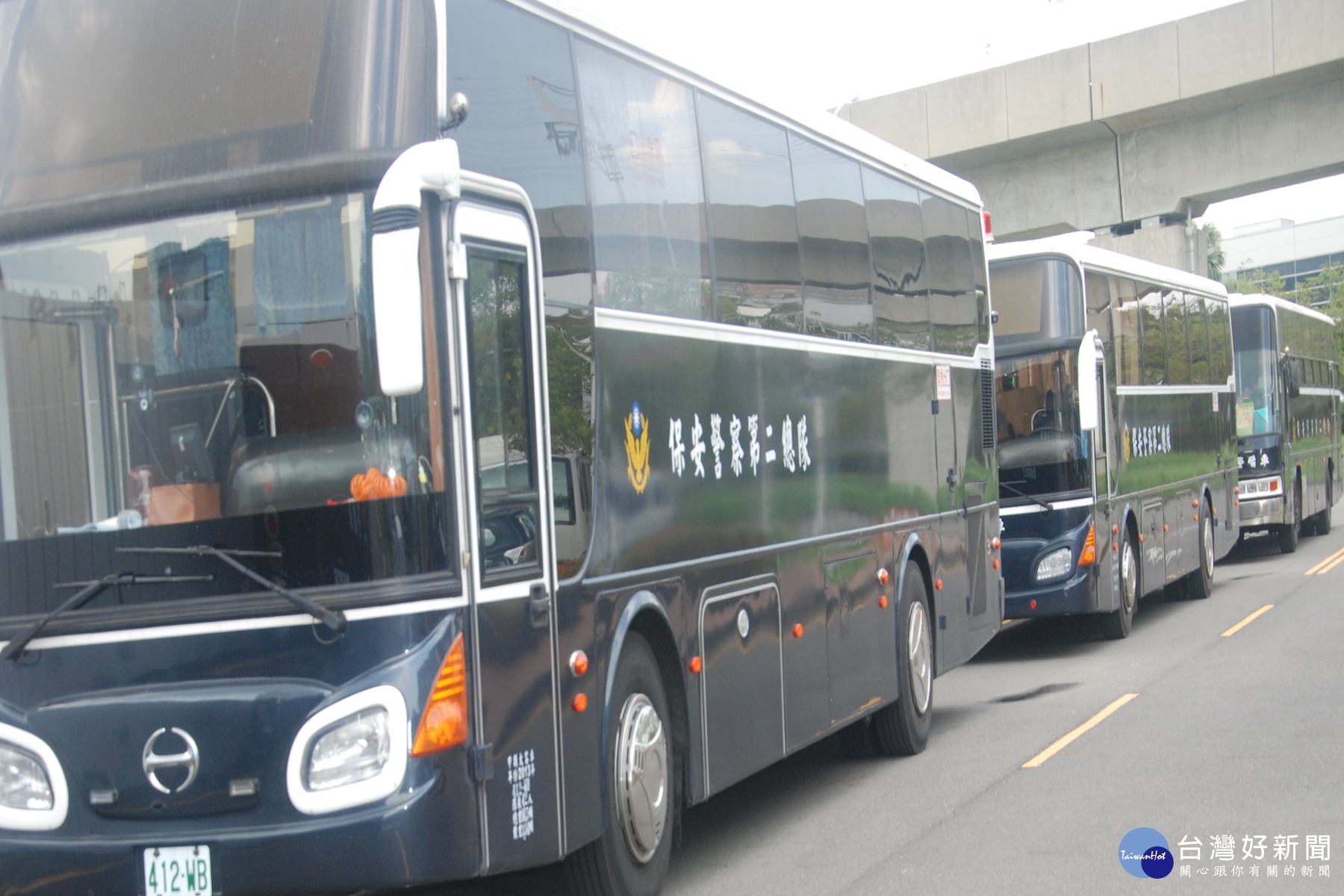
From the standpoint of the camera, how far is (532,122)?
5883 millimetres

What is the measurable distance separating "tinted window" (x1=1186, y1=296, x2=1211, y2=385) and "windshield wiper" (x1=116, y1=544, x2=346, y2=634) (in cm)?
Answer: 1658

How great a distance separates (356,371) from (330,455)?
0.29 meters

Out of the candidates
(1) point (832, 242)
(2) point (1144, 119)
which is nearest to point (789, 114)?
(1) point (832, 242)

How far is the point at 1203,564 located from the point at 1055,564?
6.04m

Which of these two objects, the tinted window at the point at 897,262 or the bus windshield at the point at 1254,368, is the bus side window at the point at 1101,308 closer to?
the tinted window at the point at 897,262

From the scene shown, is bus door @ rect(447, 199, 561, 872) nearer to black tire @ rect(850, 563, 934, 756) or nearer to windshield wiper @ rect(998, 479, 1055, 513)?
black tire @ rect(850, 563, 934, 756)

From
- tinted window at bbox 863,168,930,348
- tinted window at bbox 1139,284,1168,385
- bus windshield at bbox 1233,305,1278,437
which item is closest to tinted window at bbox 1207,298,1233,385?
tinted window at bbox 1139,284,1168,385

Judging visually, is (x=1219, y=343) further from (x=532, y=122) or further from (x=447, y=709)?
(x=447, y=709)

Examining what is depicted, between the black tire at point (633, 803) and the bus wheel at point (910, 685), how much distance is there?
3458mm

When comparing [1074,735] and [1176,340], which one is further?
[1176,340]

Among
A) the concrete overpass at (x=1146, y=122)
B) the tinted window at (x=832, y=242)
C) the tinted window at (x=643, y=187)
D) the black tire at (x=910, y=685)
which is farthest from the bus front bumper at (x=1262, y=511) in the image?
the tinted window at (x=643, y=187)

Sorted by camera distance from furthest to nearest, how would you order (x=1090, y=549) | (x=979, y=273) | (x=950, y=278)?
(x=1090, y=549) < (x=979, y=273) < (x=950, y=278)

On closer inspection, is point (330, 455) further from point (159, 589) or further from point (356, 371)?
point (159, 589)

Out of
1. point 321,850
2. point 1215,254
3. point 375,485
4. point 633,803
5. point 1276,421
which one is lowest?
point 633,803
